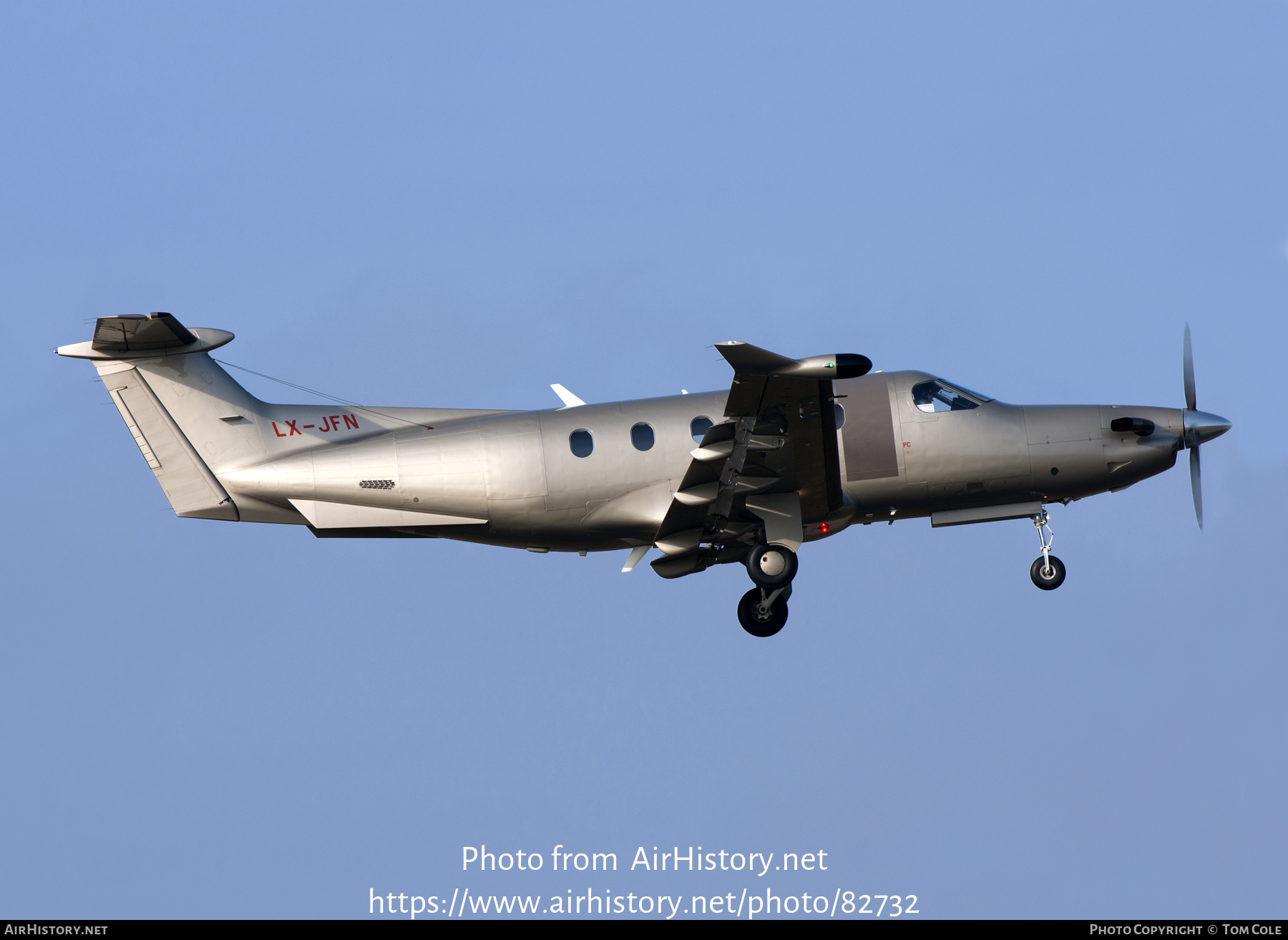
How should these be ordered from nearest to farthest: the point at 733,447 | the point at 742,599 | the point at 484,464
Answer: the point at 733,447, the point at 484,464, the point at 742,599

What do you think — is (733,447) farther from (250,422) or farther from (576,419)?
(250,422)

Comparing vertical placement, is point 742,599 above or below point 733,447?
below

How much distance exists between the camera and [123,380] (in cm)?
1908

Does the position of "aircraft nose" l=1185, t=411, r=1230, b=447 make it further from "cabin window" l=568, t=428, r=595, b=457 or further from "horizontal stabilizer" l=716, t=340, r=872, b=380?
"cabin window" l=568, t=428, r=595, b=457

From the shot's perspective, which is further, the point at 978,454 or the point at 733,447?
the point at 978,454

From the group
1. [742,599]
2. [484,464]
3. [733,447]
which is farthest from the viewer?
[742,599]

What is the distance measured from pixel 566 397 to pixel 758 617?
15.5 feet

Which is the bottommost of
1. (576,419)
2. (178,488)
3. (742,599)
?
(742,599)

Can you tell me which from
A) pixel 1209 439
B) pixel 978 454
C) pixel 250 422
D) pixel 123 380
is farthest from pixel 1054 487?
pixel 123 380

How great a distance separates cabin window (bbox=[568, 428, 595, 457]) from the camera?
18781mm

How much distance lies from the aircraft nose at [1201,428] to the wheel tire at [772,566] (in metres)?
7.37

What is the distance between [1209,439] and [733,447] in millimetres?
9104

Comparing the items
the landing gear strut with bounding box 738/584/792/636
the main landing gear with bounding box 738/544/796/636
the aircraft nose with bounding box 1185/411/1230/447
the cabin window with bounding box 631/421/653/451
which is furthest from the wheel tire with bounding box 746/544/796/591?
the aircraft nose with bounding box 1185/411/1230/447

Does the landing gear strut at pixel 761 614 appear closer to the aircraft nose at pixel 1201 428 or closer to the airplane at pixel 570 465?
the airplane at pixel 570 465
